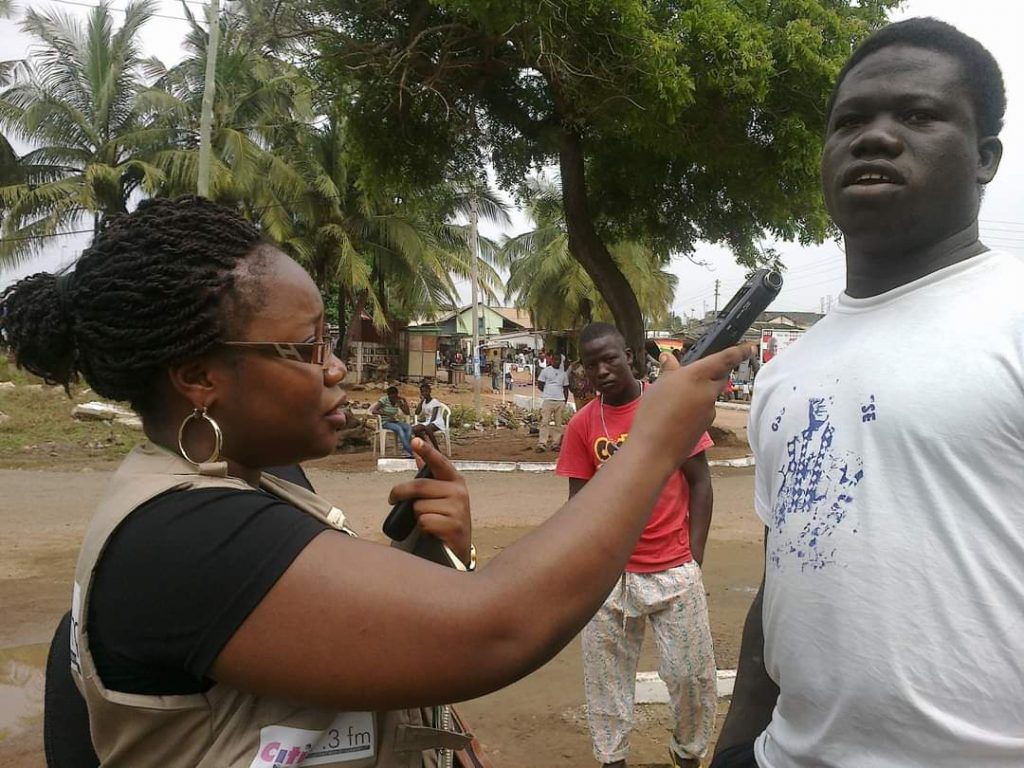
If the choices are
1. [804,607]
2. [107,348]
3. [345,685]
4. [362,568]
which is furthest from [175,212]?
[804,607]

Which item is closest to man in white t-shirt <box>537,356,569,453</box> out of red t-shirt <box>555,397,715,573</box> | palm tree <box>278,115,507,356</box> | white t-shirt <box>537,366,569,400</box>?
white t-shirt <box>537,366,569,400</box>

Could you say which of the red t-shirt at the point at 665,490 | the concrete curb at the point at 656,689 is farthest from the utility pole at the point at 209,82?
the concrete curb at the point at 656,689

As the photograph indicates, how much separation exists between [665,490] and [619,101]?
6.98 meters

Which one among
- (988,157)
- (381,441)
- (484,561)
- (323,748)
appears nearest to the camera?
(323,748)

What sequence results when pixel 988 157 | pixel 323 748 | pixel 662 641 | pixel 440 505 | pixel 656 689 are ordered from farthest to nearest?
pixel 656 689
pixel 662 641
pixel 988 157
pixel 440 505
pixel 323 748

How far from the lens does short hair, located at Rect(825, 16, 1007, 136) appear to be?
1447 millimetres

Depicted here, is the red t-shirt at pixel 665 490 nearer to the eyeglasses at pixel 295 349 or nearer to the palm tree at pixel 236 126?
the eyeglasses at pixel 295 349

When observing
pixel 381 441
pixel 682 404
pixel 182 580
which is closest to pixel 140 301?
pixel 182 580

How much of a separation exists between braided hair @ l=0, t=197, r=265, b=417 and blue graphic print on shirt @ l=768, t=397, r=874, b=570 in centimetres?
101

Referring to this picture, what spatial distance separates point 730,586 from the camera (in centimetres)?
596

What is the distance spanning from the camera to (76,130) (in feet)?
66.5

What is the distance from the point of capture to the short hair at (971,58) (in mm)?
1447

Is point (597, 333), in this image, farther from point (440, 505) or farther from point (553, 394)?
point (553, 394)

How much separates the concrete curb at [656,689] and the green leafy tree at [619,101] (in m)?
6.37
